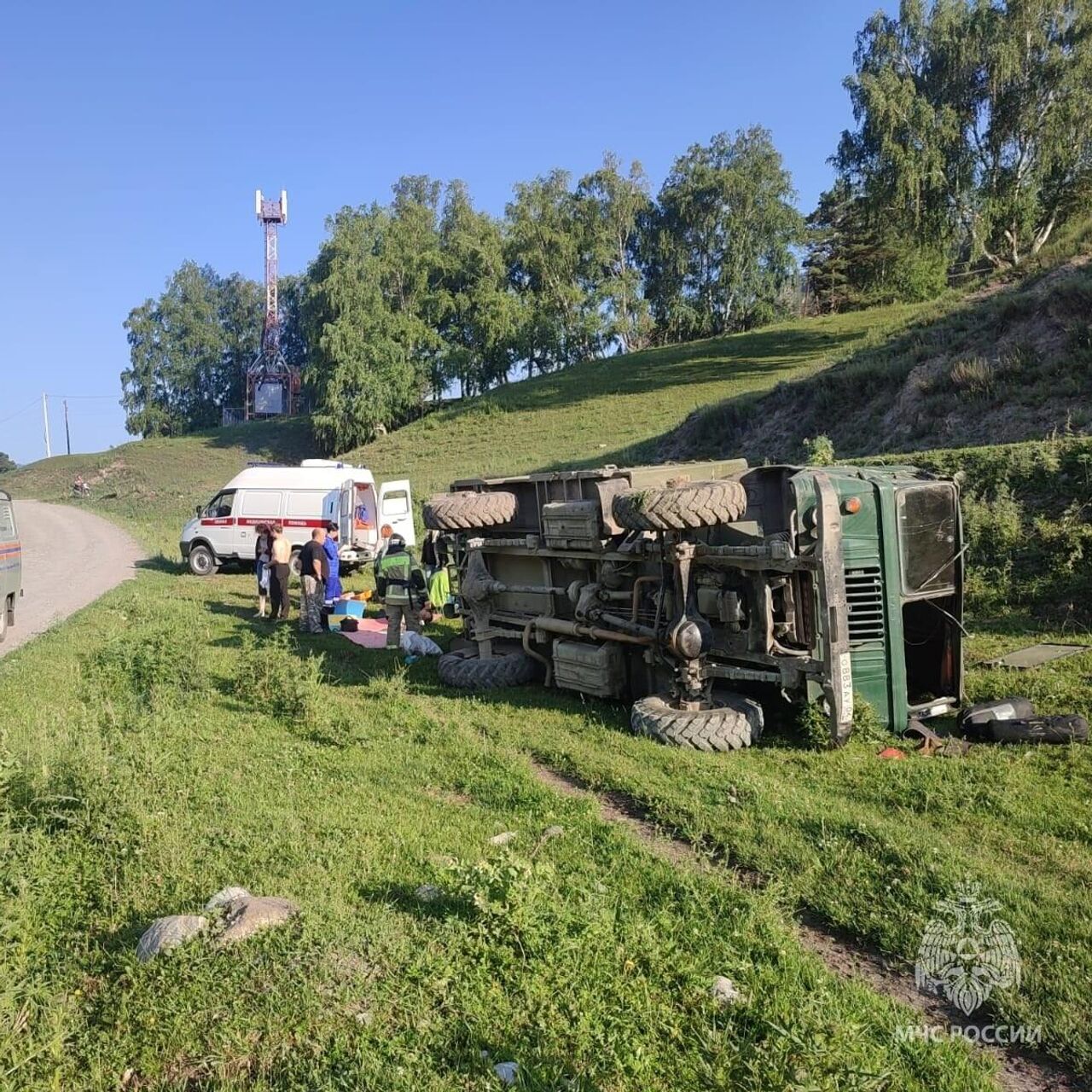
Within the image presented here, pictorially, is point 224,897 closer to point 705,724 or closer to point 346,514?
point 705,724

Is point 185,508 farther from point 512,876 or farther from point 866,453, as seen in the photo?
point 512,876

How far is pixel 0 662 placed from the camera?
32.6ft

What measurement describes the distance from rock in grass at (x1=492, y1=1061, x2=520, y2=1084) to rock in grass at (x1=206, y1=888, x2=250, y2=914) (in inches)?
63.3

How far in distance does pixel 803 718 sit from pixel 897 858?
217 cm

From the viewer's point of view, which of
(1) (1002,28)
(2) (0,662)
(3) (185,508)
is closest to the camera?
(2) (0,662)

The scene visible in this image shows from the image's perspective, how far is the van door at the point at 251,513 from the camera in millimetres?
19188

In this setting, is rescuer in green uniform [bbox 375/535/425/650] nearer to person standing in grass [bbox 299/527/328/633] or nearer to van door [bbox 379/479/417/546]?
person standing in grass [bbox 299/527/328/633]

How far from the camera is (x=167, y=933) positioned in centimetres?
357

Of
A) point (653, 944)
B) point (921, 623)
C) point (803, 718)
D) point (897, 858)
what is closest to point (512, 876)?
point (653, 944)

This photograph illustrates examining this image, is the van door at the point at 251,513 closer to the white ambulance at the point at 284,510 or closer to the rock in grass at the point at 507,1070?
the white ambulance at the point at 284,510

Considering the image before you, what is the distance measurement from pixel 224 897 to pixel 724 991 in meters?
2.34

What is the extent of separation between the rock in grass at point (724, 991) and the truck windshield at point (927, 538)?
4078 mm

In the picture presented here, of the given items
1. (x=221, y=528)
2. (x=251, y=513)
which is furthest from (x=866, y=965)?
(x=221, y=528)

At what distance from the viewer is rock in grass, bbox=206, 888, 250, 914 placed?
3.81 m
